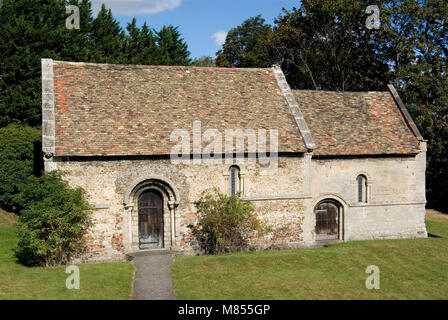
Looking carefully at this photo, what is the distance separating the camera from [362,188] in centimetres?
2553

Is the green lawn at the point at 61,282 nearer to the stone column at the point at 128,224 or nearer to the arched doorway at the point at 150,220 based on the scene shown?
the stone column at the point at 128,224

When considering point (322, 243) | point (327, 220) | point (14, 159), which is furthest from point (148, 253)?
point (14, 159)

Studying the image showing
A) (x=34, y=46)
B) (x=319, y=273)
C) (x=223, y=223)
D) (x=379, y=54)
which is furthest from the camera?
(x=379, y=54)

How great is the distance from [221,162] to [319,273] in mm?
7666

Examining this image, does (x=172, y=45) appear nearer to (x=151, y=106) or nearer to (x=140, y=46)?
(x=140, y=46)

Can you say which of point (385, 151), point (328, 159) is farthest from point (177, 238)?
point (385, 151)

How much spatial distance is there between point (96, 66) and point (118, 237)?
411 inches

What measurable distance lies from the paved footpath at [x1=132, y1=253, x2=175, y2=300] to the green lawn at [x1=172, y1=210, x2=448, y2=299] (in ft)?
1.30

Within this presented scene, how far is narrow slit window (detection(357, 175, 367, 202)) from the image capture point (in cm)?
2548

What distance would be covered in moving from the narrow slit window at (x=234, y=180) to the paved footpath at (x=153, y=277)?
4840 millimetres

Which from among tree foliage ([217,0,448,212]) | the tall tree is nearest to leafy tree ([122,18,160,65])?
the tall tree

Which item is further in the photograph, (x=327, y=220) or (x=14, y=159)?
(x=14, y=159)

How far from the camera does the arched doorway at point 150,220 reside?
21797 mm

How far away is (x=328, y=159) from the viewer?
2461 cm
